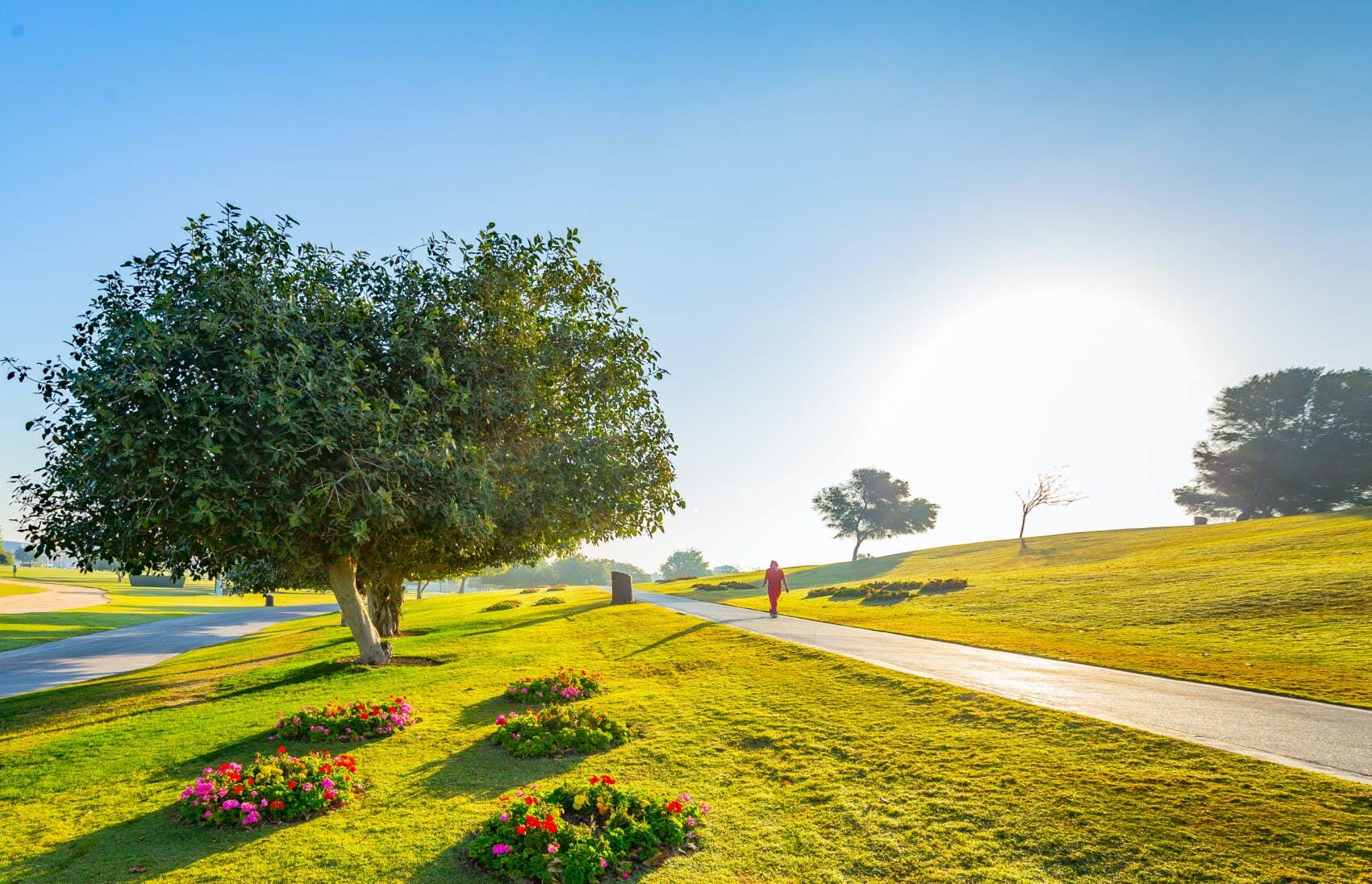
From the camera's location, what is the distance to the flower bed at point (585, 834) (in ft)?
20.2

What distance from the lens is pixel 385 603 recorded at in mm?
25281

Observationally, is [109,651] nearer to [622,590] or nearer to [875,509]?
[622,590]

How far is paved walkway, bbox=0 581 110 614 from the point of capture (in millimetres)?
51438

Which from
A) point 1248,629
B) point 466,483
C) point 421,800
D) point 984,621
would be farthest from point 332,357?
point 1248,629

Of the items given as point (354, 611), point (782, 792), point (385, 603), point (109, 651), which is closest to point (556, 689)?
point (782, 792)

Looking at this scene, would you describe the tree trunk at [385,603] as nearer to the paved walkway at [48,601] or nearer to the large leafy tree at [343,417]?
the large leafy tree at [343,417]

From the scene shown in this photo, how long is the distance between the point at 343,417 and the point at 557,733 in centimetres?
759

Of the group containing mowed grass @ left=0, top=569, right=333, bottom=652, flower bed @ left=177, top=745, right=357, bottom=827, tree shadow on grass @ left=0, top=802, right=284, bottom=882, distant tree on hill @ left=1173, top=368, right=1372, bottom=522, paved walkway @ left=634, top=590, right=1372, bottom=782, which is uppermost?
distant tree on hill @ left=1173, top=368, right=1372, bottom=522

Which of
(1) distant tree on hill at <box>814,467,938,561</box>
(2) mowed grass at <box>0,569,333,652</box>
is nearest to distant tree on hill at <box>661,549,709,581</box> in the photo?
(1) distant tree on hill at <box>814,467,938,561</box>

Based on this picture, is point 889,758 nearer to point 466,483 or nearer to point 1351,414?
point 466,483

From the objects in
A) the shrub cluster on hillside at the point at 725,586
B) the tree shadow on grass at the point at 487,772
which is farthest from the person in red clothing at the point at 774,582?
the shrub cluster on hillside at the point at 725,586

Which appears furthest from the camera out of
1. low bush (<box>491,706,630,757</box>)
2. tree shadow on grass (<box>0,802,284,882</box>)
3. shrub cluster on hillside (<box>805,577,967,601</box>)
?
shrub cluster on hillside (<box>805,577,967,601</box>)

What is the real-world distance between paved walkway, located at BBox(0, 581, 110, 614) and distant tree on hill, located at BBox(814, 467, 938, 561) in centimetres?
8718

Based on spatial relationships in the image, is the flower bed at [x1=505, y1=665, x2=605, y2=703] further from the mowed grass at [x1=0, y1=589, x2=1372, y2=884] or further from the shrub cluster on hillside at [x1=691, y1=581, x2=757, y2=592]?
the shrub cluster on hillside at [x1=691, y1=581, x2=757, y2=592]
